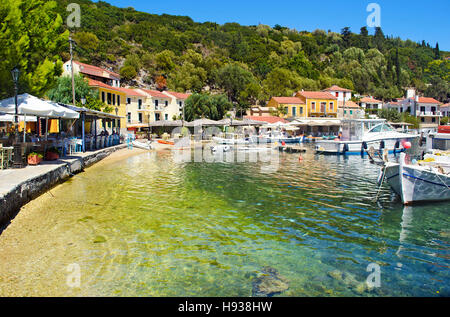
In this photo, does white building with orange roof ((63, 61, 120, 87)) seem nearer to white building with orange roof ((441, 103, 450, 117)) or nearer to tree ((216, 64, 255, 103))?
tree ((216, 64, 255, 103))

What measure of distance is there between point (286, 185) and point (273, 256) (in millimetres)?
9196

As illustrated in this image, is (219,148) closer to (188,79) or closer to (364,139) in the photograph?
(364,139)

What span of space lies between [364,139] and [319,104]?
39.7 metres

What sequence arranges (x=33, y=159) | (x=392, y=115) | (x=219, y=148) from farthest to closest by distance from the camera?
(x=392, y=115)
(x=219, y=148)
(x=33, y=159)

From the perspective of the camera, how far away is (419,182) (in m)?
12.5

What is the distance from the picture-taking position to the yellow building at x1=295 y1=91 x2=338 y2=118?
71.2m

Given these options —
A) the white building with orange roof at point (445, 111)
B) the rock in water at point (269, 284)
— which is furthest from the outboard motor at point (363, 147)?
the white building with orange roof at point (445, 111)

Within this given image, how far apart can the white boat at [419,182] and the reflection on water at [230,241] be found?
49 cm

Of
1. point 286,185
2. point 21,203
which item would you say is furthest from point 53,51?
point 286,185

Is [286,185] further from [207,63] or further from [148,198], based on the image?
[207,63]

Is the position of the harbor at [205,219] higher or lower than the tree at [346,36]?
lower

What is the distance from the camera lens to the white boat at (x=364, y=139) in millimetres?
33500

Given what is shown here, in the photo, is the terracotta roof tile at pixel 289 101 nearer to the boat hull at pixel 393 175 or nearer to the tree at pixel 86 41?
the tree at pixel 86 41

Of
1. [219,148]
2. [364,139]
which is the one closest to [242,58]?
[219,148]
